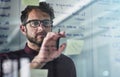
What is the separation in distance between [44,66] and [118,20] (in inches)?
20.0

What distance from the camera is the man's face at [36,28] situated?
1.56 m

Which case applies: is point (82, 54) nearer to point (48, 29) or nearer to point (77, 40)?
point (77, 40)

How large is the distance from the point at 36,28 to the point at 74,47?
242 millimetres

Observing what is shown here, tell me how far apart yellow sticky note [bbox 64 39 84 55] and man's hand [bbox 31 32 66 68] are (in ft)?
0.17

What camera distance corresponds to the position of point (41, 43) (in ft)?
5.18

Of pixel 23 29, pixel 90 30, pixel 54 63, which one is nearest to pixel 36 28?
pixel 23 29

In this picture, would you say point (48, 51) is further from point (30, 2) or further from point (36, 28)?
point (30, 2)

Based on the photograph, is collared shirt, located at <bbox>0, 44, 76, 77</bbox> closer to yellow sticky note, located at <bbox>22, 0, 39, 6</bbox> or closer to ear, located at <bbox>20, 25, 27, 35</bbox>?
ear, located at <bbox>20, 25, 27, 35</bbox>

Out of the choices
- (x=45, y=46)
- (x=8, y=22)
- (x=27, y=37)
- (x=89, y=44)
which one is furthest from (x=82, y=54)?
(x=8, y=22)

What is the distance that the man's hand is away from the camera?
1572 mm

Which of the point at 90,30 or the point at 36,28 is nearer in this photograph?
the point at 36,28

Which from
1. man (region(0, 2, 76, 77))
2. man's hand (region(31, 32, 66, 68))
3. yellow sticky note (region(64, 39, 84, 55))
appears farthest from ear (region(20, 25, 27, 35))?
yellow sticky note (region(64, 39, 84, 55))

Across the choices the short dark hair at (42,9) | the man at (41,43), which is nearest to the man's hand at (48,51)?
the man at (41,43)

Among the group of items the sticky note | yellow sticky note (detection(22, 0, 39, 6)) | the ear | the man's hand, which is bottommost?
the sticky note
